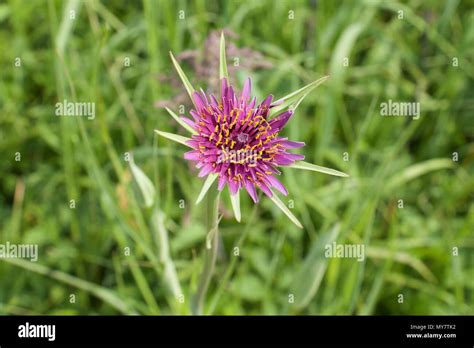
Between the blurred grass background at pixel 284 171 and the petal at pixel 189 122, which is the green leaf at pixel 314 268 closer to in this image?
the blurred grass background at pixel 284 171

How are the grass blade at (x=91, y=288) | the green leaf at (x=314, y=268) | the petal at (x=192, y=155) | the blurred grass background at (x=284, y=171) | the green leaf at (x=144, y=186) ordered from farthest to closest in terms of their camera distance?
the blurred grass background at (x=284, y=171) < the grass blade at (x=91, y=288) < the green leaf at (x=314, y=268) < the green leaf at (x=144, y=186) < the petal at (x=192, y=155)

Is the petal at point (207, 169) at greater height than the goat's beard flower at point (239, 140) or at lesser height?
lesser

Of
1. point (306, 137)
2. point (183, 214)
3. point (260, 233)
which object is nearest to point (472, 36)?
point (306, 137)

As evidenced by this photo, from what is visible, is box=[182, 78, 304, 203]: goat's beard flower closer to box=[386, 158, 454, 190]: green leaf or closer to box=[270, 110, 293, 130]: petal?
box=[270, 110, 293, 130]: petal

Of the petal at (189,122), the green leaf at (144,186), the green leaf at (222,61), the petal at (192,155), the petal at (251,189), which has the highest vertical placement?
the green leaf at (222,61)

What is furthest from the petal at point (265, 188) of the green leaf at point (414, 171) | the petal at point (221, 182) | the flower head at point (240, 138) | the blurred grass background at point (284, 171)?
the green leaf at point (414, 171)
